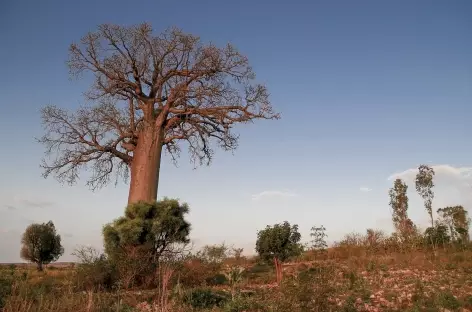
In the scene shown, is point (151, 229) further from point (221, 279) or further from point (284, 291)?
point (284, 291)

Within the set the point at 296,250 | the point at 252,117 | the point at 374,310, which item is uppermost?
the point at 252,117

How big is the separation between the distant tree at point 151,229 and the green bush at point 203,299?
3792 mm

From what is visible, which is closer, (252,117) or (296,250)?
(296,250)

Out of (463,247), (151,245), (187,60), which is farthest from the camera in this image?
(463,247)

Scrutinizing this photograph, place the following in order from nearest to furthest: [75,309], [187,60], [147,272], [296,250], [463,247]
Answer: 1. [75,309]
2. [147,272]
3. [296,250]
4. [187,60]
5. [463,247]

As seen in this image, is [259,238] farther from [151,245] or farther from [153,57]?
[153,57]

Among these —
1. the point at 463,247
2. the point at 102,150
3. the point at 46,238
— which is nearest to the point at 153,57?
the point at 102,150

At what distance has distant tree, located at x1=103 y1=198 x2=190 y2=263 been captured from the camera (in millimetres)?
12781

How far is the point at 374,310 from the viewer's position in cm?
775

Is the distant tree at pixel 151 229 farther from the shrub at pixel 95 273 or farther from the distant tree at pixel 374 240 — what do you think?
the distant tree at pixel 374 240

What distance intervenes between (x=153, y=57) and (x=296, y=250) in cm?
903

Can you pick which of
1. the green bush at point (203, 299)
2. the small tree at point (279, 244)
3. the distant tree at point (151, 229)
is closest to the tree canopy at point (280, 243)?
the small tree at point (279, 244)

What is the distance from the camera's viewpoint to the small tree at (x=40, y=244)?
31278 millimetres

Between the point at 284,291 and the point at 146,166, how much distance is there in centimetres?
1054
